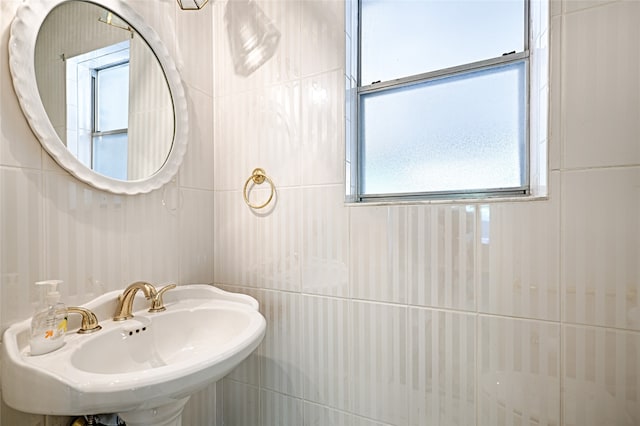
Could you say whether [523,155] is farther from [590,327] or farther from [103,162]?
[103,162]

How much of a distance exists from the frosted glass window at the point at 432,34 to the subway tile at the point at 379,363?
0.92 metres

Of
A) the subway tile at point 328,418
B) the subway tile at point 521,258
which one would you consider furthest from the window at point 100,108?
the subway tile at point 521,258

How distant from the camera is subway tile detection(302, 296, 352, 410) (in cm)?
114

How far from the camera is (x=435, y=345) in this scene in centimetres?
100

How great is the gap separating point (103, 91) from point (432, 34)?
118 centimetres

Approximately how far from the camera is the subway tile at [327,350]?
3.74 ft

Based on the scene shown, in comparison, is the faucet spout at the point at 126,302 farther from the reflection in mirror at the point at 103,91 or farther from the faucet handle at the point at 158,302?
the reflection in mirror at the point at 103,91

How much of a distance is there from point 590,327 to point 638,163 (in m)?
0.45

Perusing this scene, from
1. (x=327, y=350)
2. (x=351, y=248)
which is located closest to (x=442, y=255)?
(x=351, y=248)

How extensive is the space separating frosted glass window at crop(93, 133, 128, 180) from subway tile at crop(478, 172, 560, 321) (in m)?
1.16

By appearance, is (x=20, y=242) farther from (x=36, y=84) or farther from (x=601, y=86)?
(x=601, y=86)

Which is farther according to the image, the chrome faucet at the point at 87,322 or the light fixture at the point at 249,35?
the light fixture at the point at 249,35

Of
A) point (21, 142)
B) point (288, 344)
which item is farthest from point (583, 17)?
point (21, 142)

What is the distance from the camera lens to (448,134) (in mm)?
1138
